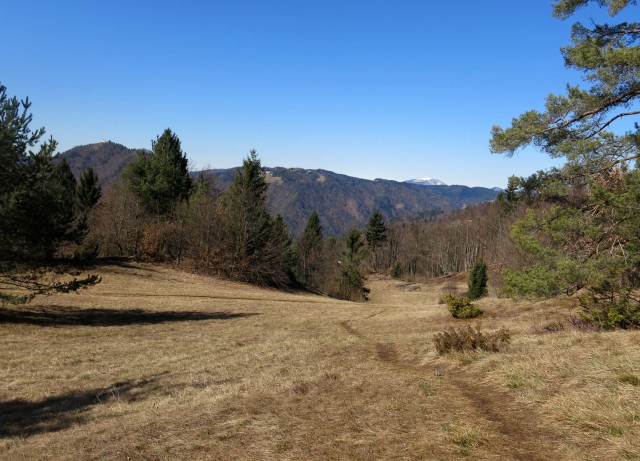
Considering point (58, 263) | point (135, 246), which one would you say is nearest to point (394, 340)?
Result: point (58, 263)

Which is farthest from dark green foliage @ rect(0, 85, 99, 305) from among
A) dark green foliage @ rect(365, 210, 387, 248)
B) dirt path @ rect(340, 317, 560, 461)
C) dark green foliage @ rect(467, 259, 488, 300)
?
dark green foliage @ rect(365, 210, 387, 248)

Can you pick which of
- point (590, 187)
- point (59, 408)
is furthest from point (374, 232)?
point (59, 408)

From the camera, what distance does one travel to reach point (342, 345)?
1412 cm

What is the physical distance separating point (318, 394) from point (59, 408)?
5.69 meters

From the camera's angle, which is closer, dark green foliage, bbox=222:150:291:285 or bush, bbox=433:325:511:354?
bush, bbox=433:325:511:354

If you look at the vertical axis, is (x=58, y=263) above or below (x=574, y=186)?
below

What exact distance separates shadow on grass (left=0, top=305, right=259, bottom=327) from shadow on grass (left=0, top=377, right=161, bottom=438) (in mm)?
9843

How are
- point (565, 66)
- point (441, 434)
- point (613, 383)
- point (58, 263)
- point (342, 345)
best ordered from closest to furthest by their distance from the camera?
point (441, 434) → point (613, 383) → point (565, 66) → point (342, 345) → point (58, 263)

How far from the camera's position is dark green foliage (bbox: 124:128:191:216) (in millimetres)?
43625

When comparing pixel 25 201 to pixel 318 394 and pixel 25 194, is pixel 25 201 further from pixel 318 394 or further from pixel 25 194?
pixel 318 394

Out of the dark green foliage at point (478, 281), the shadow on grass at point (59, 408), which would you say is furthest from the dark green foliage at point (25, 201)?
the dark green foliage at point (478, 281)

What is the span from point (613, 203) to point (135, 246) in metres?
40.9

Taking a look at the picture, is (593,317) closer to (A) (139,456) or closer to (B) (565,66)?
(B) (565,66)

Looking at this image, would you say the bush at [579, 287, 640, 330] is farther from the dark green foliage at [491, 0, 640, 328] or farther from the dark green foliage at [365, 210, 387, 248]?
the dark green foliage at [365, 210, 387, 248]
